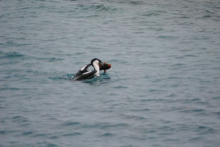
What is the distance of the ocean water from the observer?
39.1 ft

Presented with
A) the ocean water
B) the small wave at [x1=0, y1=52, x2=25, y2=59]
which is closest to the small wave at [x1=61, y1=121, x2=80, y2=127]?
the ocean water

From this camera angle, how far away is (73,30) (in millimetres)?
24766

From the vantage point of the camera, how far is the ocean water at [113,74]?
11930mm

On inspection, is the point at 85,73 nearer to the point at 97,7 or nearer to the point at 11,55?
the point at 11,55

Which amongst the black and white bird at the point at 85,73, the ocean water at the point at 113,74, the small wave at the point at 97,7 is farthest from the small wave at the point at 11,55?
the small wave at the point at 97,7

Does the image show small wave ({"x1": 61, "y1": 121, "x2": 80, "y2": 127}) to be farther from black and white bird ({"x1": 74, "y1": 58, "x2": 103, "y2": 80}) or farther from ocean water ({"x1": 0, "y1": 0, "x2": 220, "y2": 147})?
black and white bird ({"x1": 74, "y1": 58, "x2": 103, "y2": 80})

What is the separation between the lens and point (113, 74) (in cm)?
1734

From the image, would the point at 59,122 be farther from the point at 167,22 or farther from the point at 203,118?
the point at 167,22

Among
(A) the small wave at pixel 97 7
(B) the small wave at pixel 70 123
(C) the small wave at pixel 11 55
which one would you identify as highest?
(A) the small wave at pixel 97 7

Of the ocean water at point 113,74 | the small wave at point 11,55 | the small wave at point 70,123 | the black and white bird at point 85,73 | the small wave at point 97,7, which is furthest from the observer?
the small wave at point 97,7

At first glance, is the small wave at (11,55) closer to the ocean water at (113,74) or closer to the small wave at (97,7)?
the ocean water at (113,74)

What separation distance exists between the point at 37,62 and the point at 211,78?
7.82m

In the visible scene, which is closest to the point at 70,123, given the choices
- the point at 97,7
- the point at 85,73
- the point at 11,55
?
the point at 85,73

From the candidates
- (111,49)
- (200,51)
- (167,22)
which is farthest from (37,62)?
(167,22)
